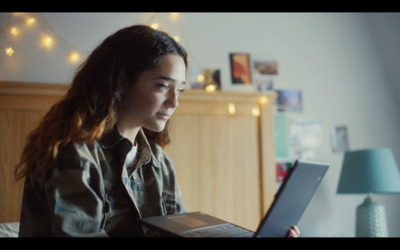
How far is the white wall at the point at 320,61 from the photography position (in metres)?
2.01

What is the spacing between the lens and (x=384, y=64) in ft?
7.88

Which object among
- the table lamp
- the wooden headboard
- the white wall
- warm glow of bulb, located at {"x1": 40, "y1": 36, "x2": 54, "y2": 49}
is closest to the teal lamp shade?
the table lamp

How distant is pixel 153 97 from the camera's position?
93 centimetres

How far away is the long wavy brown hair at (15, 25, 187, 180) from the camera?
0.81 m

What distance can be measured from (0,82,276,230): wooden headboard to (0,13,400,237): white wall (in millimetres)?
249

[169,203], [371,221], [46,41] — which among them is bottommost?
[371,221]

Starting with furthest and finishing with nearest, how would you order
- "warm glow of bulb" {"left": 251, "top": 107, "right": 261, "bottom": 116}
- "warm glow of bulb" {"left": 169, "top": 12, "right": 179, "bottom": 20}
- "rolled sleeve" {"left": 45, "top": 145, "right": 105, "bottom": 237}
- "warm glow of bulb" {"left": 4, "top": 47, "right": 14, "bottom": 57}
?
"warm glow of bulb" {"left": 169, "top": 12, "right": 179, "bottom": 20} → "warm glow of bulb" {"left": 251, "top": 107, "right": 261, "bottom": 116} → "warm glow of bulb" {"left": 4, "top": 47, "right": 14, "bottom": 57} → "rolled sleeve" {"left": 45, "top": 145, "right": 105, "bottom": 237}

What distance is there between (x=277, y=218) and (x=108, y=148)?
1.47 ft

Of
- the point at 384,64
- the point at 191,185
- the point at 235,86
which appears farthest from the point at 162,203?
the point at 384,64

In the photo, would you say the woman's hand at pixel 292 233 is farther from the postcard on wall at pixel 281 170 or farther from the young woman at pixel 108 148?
the postcard on wall at pixel 281 170

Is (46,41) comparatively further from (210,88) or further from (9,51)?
(210,88)

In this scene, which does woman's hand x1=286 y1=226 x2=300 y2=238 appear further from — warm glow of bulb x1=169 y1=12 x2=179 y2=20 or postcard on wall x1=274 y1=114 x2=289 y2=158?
warm glow of bulb x1=169 y1=12 x2=179 y2=20

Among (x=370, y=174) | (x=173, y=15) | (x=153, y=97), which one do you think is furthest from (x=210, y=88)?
(x=153, y=97)
